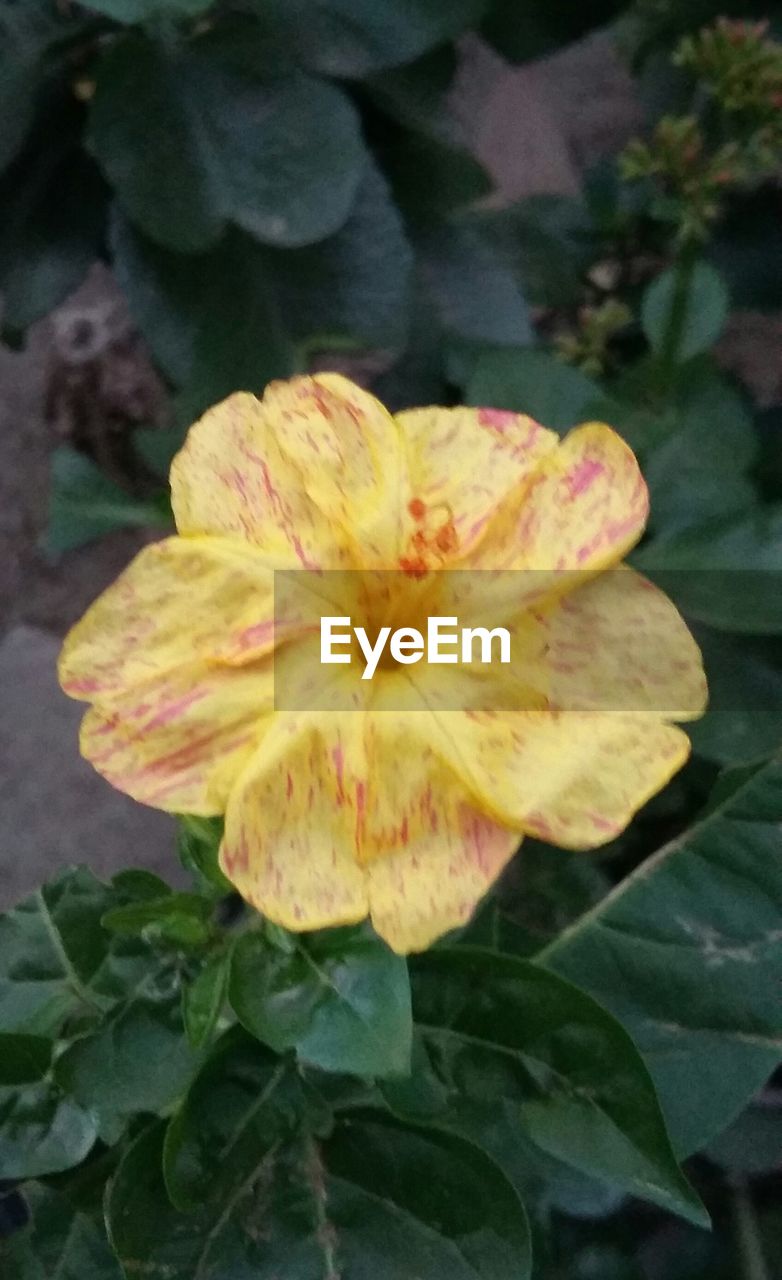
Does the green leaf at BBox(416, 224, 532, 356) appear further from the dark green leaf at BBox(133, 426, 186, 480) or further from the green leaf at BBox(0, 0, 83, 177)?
the green leaf at BBox(0, 0, 83, 177)

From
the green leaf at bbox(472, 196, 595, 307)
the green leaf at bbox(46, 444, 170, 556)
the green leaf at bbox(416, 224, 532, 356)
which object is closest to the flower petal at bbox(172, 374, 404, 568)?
the green leaf at bbox(46, 444, 170, 556)

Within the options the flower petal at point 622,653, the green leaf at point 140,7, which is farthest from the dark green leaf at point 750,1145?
the green leaf at point 140,7

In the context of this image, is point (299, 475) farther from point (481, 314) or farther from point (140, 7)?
point (481, 314)

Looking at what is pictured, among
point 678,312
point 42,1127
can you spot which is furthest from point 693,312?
point 42,1127

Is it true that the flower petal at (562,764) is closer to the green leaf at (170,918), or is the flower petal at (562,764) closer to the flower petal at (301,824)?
the flower petal at (301,824)

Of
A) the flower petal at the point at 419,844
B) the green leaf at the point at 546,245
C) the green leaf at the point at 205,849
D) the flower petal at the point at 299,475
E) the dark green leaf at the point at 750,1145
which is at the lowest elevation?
the dark green leaf at the point at 750,1145

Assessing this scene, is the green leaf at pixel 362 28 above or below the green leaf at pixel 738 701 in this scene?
above

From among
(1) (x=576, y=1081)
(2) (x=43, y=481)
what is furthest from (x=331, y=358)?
A: (1) (x=576, y=1081)

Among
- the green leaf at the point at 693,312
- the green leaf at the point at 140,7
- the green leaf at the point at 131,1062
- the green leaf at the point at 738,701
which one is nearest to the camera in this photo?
the green leaf at the point at 131,1062
